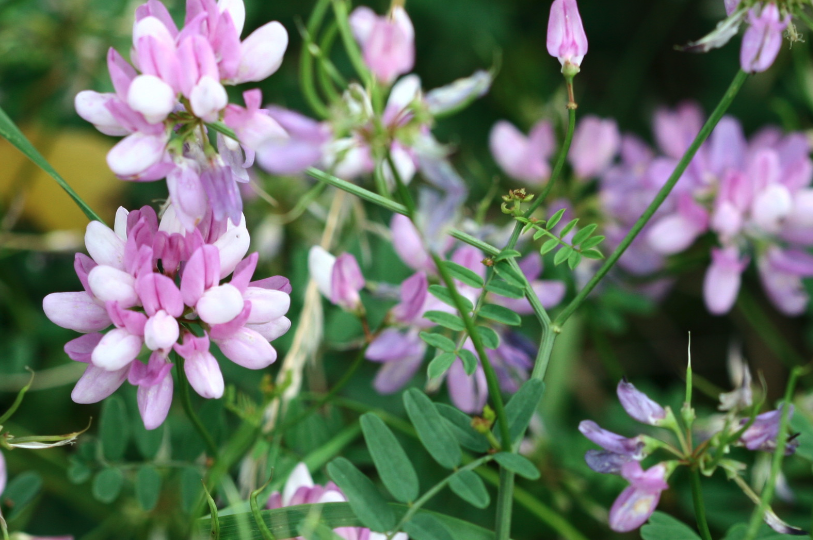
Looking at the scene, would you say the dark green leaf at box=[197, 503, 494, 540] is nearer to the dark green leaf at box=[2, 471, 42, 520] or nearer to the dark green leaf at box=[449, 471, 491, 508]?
the dark green leaf at box=[449, 471, 491, 508]

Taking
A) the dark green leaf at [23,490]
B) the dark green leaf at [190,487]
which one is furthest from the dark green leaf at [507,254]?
the dark green leaf at [23,490]

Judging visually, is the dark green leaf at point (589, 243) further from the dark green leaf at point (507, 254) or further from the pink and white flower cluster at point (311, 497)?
the pink and white flower cluster at point (311, 497)

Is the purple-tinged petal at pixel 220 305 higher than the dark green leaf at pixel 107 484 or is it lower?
higher

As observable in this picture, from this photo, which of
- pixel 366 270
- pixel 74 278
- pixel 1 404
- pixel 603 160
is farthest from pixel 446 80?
pixel 1 404

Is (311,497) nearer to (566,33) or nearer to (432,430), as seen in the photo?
(432,430)

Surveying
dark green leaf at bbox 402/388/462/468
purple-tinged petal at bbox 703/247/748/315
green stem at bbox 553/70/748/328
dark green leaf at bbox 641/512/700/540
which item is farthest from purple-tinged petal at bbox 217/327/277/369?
purple-tinged petal at bbox 703/247/748/315

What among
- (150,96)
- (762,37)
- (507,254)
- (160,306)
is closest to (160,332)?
(160,306)
